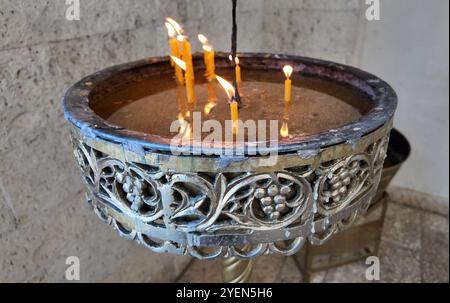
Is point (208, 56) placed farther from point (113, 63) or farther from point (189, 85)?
point (113, 63)

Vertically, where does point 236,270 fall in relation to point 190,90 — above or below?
below

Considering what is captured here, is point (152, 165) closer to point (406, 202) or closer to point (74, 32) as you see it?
point (74, 32)

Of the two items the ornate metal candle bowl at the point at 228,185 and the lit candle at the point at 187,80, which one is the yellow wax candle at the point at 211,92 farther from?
the ornate metal candle bowl at the point at 228,185

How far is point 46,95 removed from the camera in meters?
1.15

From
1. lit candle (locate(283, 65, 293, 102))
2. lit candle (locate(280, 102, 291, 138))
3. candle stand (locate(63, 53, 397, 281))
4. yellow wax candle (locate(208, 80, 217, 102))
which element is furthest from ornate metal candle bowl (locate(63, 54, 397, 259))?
yellow wax candle (locate(208, 80, 217, 102))

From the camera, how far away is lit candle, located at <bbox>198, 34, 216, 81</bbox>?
1109mm

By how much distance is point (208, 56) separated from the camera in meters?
1.14

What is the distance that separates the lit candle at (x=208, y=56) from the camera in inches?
43.6

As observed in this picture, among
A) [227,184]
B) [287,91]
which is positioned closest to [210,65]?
[287,91]

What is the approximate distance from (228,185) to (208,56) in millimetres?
606

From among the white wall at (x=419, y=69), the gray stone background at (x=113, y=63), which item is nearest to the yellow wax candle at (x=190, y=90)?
the gray stone background at (x=113, y=63)

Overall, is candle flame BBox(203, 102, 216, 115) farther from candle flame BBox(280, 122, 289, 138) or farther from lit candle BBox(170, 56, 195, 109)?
candle flame BBox(280, 122, 289, 138)
